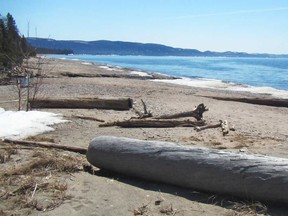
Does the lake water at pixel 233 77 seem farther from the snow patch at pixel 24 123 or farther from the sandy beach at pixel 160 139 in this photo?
the snow patch at pixel 24 123

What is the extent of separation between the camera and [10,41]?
39.7 metres

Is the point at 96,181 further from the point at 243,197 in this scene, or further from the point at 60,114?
the point at 60,114

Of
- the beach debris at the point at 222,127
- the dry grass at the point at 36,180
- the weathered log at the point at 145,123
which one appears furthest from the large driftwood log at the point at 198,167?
the beach debris at the point at 222,127

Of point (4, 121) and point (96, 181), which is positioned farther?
point (4, 121)

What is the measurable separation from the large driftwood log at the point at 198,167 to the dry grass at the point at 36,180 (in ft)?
1.80

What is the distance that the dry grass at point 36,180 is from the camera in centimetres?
460

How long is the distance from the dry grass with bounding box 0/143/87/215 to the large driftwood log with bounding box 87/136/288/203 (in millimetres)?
550

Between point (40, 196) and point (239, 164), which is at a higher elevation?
point (239, 164)

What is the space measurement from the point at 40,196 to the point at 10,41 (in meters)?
38.0

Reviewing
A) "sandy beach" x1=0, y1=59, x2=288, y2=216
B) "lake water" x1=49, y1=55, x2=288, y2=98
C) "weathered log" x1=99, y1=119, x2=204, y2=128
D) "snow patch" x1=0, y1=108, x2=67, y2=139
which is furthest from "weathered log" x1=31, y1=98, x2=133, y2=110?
"lake water" x1=49, y1=55, x2=288, y2=98

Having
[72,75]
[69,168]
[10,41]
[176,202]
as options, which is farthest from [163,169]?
[10,41]

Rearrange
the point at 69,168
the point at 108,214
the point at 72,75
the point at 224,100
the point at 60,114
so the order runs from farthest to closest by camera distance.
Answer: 1. the point at 72,75
2. the point at 224,100
3. the point at 60,114
4. the point at 69,168
5. the point at 108,214

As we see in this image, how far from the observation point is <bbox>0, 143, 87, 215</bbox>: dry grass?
15.1 ft

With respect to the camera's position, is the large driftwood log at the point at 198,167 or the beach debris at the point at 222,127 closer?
the large driftwood log at the point at 198,167
